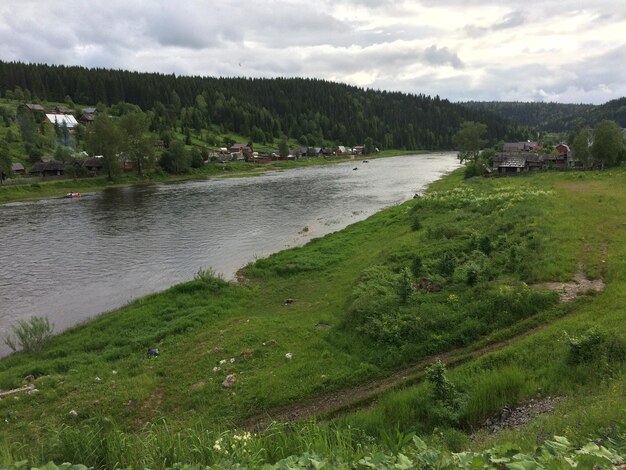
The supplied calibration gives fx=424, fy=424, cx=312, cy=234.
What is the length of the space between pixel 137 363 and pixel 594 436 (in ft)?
57.0

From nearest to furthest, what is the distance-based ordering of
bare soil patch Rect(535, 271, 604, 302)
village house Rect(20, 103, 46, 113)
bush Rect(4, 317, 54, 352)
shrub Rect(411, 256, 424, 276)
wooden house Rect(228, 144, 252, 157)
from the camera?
bare soil patch Rect(535, 271, 604, 302), bush Rect(4, 317, 54, 352), shrub Rect(411, 256, 424, 276), village house Rect(20, 103, 46, 113), wooden house Rect(228, 144, 252, 157)

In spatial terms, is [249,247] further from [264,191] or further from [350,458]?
[264,191]

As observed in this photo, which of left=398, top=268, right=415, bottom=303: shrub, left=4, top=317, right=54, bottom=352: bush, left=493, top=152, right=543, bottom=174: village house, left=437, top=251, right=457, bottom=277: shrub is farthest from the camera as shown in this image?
left=493, top=152, right=543, bottom=174: village house

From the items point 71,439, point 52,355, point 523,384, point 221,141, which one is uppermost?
point 221,141

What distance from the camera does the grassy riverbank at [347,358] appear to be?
8586 millimetres

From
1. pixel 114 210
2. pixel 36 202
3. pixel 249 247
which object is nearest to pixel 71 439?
pixel 249 247

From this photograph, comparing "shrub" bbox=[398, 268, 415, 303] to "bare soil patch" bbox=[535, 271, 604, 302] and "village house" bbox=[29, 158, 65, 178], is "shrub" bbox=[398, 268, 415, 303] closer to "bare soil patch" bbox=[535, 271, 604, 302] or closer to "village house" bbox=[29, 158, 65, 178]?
"bare soil patch" bbox=[535, 271, 604, 302]

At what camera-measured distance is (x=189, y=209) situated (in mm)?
63062

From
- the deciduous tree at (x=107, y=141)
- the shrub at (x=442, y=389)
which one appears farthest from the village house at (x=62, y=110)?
the shrub at (x=442, y=389)

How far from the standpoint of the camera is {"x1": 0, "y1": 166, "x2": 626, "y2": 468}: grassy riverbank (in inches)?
338

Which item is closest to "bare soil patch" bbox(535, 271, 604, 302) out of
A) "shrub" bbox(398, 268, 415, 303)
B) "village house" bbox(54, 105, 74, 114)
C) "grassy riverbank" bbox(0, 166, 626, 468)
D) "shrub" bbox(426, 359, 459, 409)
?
"grassy riverbank" bbox(0, 166, 626, 468)

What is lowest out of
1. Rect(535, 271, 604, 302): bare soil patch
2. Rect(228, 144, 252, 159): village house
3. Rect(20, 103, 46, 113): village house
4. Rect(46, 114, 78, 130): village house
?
Rect(535, 271, 604, 302): bare soil patch

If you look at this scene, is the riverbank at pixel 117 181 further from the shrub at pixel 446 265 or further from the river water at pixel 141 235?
the shrub at pixel 446 265

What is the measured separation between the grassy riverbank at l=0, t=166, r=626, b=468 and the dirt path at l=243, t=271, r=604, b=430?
0.08m
